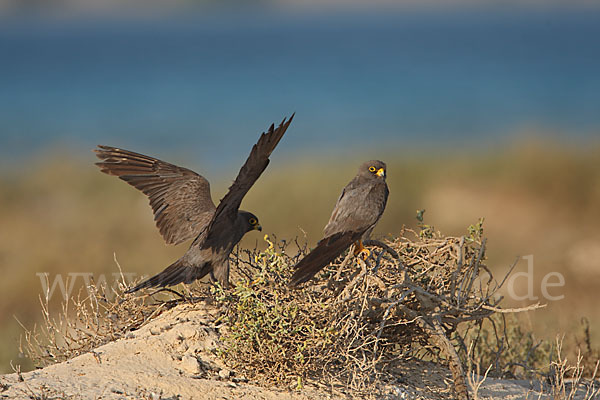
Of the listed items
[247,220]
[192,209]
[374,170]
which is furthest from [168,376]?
[374,170]

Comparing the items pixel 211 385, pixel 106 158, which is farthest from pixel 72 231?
pixel 211 385

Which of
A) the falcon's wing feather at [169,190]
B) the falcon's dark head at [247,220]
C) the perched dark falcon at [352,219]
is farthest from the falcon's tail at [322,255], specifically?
the falcon's wing feather at [169,190]

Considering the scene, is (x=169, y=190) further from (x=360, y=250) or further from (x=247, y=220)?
(x=360, y=250)

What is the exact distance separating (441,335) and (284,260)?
1.21m

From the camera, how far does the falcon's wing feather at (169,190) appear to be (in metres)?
6.08

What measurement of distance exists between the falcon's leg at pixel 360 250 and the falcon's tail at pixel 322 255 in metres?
0.12

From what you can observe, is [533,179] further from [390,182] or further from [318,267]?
[318,267]

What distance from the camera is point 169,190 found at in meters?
6.31

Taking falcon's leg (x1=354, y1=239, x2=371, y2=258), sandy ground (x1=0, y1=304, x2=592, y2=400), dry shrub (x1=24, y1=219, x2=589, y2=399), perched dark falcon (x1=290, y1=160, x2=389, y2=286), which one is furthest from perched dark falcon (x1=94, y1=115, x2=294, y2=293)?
falcon's leg (x1=354, y1=239, x2=371, y2=258)

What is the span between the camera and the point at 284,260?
4.84m

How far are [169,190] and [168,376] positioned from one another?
227 centimetres

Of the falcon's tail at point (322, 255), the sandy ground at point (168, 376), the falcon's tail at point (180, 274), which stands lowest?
the sandy ground at point (168, 376)

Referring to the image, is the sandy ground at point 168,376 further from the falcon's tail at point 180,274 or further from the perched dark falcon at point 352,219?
the perched dark falcon at point 352,219

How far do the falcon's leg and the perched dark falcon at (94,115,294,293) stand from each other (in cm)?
88
